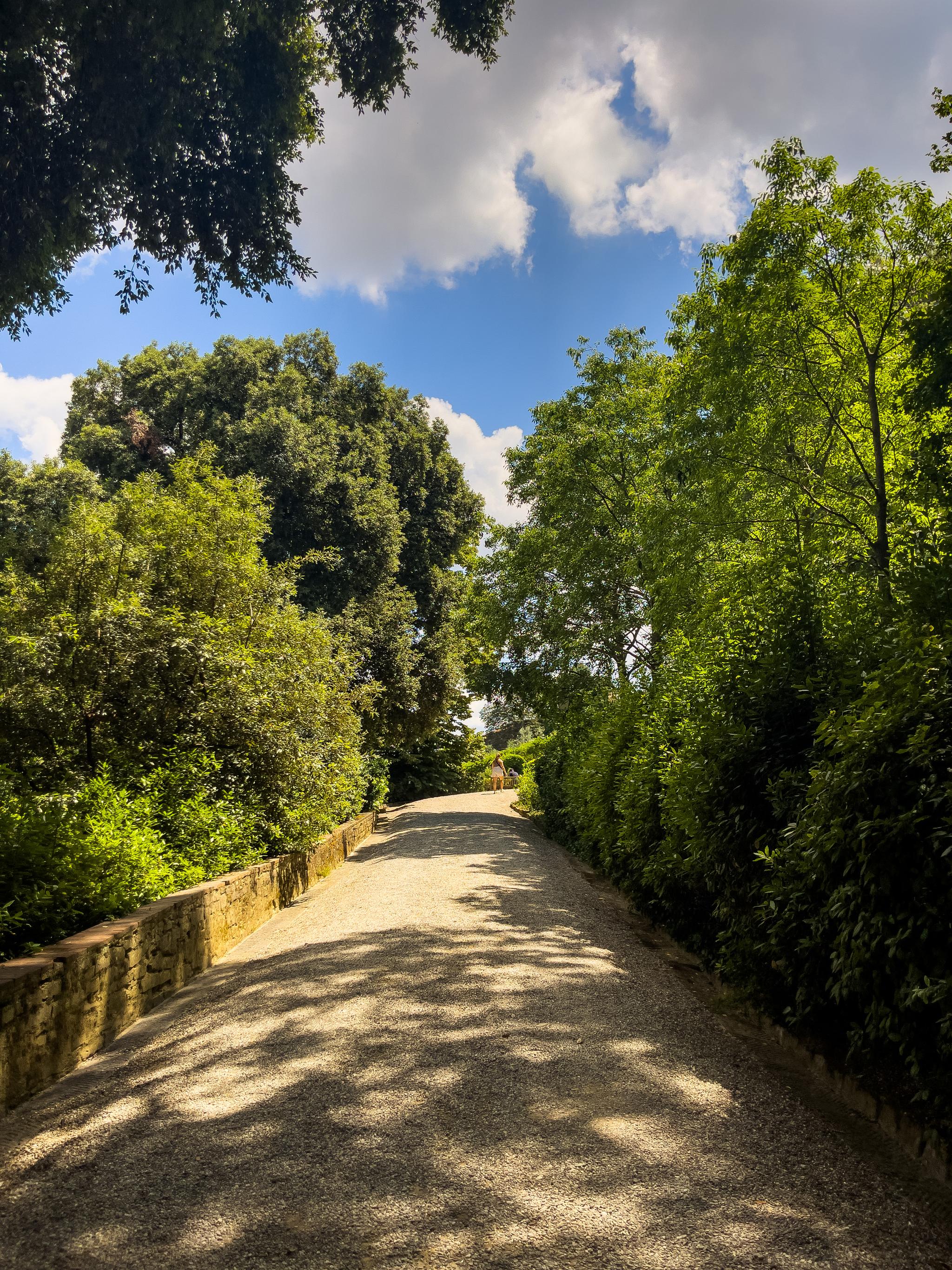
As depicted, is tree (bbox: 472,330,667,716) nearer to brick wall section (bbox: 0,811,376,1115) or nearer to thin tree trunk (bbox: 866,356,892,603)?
thin tree trunk (bbox: 866,356,892,603)

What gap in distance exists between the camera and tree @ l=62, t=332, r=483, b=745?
68.1 feet

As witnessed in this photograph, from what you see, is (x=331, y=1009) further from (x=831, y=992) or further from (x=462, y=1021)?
(x=831, y=992)

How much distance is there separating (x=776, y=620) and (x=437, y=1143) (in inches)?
139

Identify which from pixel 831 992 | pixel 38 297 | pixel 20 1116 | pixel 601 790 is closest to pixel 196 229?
pixel 38 297

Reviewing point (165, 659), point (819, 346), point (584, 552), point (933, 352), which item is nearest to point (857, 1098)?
point (933, 352)

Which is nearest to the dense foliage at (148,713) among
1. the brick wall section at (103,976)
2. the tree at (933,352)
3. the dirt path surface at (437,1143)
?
the brick wall section at (103,976)

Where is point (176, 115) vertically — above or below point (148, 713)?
above

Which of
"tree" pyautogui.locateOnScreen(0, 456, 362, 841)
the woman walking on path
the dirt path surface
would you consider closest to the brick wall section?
the dirt path surface

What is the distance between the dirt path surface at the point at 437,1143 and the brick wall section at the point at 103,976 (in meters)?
0.15

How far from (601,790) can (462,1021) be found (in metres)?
5.81

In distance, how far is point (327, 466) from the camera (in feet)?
69.2

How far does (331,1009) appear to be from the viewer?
15.5 ft

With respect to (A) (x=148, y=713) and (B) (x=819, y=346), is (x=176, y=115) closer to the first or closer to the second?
(A) (x=148, y=713)

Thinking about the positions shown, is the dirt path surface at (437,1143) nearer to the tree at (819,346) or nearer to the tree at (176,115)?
the tree at (819,346)
